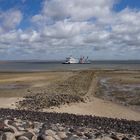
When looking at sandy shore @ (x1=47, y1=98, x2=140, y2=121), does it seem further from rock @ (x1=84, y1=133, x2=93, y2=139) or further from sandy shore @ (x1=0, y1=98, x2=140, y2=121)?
rock @ (x1=84, y1=133, x2=93, y2=139)

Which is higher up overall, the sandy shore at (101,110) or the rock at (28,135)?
the rock at (28,135)

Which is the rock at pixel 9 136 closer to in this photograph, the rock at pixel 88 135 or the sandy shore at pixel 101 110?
the rock at pixel 88 135

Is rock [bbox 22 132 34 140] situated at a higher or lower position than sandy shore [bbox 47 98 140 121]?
higher

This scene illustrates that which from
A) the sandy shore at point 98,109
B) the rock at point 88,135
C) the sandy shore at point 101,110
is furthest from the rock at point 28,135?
the sandy shore at point 101,110

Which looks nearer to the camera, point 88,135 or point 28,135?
point 28,135

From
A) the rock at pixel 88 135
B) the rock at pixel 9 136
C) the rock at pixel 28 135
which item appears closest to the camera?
the rock at pixel 9 136

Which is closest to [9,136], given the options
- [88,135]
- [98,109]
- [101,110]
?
[88,135]

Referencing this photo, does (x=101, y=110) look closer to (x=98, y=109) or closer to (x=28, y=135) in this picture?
(x=98, y=109)

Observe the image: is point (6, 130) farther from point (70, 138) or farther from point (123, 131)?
point (123, 131)

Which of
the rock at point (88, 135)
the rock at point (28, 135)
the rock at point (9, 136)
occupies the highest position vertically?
the rock at point (9, 136)

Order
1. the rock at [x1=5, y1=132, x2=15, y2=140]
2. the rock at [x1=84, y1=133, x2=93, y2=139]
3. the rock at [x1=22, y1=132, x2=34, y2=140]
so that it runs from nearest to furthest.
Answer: the rock at [x1=5, y1=132, x2=15, y2=140]
the rock at [x1=22, y1=132, x2=34, y2=140]
the rock at [x1=84, y1=133, x2=93, y2=139]

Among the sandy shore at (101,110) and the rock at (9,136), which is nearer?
the rock at (9,136)

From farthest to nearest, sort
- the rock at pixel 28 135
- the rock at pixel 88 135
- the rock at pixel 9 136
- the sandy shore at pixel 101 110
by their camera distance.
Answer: the sandy shore at pixel 101 110, the rock at pixel 88 135, the rock at pixel 28 135, the rock at pixel 9 136

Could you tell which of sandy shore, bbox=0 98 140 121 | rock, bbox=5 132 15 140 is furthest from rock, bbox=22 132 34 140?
sandy shore, bbox=0 98 140 121
